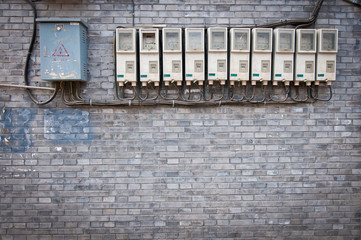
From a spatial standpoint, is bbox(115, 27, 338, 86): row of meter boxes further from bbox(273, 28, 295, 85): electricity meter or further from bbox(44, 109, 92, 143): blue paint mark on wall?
bbox(44, 109, 92, 143): blue paint mark on wall

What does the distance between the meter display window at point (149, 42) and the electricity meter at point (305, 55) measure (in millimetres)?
1639

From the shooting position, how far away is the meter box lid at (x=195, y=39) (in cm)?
300

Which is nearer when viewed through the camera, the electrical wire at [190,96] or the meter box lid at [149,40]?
the meter box lid at [149,40]

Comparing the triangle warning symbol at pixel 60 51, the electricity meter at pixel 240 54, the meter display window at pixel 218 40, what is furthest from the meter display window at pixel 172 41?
the triangle warning symbol at pixel 60 51

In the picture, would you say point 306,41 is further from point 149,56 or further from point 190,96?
point 149,56

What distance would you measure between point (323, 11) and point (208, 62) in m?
1.57

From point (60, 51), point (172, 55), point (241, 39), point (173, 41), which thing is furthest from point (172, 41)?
point (60, 51)

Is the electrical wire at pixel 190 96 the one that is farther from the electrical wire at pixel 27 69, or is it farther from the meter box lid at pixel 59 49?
the meter box lid at pixel 59 49

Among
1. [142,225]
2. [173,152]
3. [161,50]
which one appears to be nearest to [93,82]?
[161,50]

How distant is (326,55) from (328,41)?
0.51 ft

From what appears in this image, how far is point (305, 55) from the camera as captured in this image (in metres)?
3.07

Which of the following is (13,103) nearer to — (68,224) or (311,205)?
(68,224)

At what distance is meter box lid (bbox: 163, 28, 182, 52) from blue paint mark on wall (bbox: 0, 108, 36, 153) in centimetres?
178

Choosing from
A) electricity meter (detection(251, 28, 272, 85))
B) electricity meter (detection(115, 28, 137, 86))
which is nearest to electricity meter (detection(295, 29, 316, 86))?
electricity meter (detection(251, 28, 272, 85))
